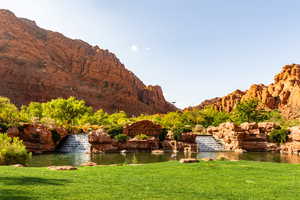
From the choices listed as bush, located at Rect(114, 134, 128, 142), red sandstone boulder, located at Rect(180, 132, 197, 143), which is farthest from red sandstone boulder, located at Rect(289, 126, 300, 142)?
bush, located at Rect(114, 134, 128, 142)

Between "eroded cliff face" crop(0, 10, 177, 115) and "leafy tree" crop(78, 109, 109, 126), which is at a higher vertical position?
"eroded cliff face" crop(0, 10, 177, 115)

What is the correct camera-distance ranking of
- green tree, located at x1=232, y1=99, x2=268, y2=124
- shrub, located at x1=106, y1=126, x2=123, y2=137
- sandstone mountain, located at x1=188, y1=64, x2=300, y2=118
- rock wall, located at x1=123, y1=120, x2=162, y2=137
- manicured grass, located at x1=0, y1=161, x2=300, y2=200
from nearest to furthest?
manicured grass, located at x1=0, y1=161, x2=300, y2=200
shrub, located at x1=106, y1=126, x2=123, y2=137
rock wall, located at x1=123, y1=120, x2=162, y2=137
green tree, located at x1=232, y1=99, x2=268, y2=124
sandstone mountain, located at x1=188, y1=64, x2=300, y2=118

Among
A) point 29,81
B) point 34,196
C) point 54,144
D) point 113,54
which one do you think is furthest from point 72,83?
point 34,196

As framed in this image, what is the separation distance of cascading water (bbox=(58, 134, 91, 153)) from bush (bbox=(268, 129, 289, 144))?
2190cm

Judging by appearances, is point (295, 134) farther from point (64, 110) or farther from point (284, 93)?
point (284, 93)

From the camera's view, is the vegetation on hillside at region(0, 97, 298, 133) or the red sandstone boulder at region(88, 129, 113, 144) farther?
the vegetation on hillside at region(0, 97, 298, 133)

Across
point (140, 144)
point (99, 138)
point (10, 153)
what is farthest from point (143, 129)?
point (10, 153)

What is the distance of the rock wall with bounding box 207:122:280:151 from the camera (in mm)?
30781

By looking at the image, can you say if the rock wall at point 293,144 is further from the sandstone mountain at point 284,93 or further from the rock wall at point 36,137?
the sandstone mountain at point 284,93

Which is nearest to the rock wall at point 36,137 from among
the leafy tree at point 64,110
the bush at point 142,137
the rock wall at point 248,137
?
the bush at point 142,137

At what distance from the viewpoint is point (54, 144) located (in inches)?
1152

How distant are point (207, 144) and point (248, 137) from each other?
516cm

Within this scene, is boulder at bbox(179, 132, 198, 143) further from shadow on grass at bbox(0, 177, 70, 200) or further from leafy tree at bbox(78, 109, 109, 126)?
shadow on grass at bbox(0, 177, 70, 200)

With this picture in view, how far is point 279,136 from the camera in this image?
1212 inches
